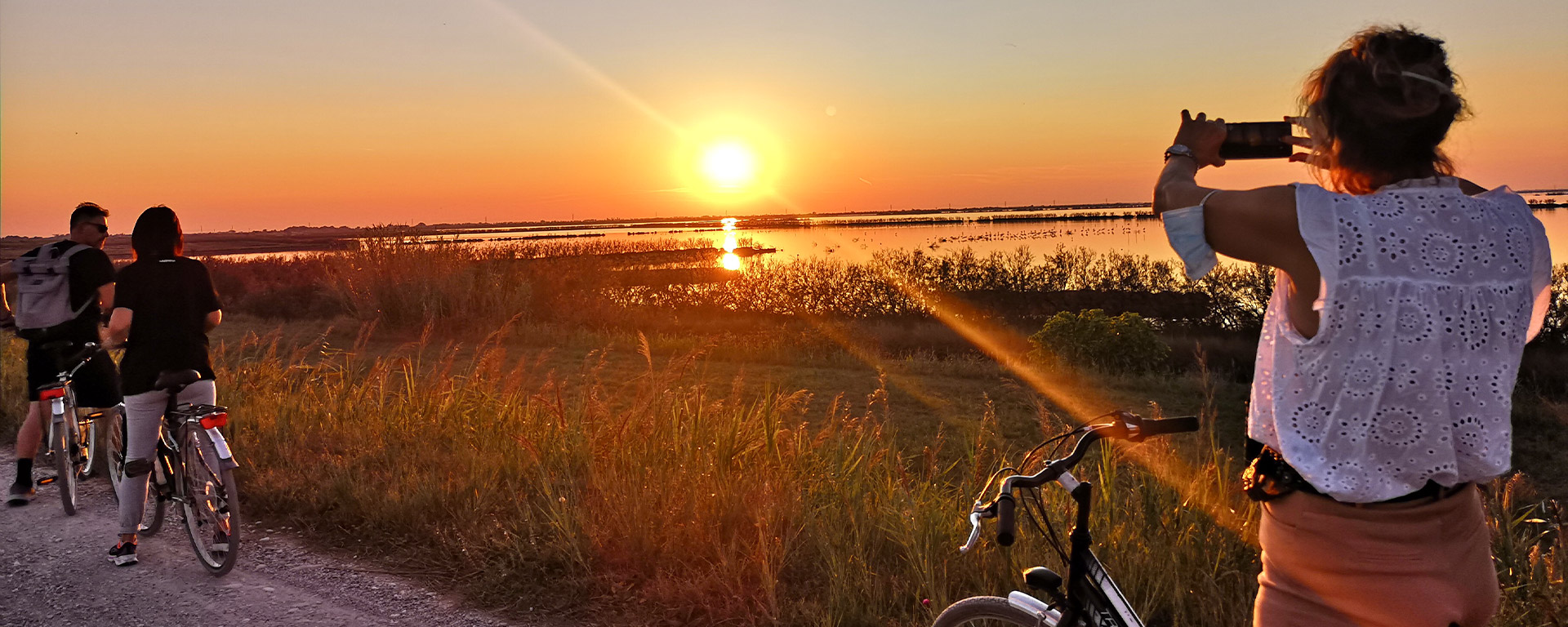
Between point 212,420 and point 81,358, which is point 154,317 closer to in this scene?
point 212,420

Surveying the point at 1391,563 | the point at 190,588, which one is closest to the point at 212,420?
the point at 190,588

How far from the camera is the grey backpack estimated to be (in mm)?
6004

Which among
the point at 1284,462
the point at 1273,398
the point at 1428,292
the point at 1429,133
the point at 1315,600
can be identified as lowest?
the point at 1315,600

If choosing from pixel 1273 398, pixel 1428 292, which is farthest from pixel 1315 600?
pixel 1428 292

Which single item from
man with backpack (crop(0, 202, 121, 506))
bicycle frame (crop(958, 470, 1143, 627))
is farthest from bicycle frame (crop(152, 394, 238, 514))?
bicycle frame (crop(958, 470, 1143, 627))

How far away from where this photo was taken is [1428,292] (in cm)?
147

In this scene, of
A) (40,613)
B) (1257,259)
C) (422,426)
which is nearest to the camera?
(1257,259)

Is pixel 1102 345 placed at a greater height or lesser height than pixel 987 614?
lesser

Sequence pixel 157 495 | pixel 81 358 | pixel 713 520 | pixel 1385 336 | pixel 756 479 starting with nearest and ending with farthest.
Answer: pixel 1385 336 < pixel 713 520 < pixel 756 479 < pixel 157 495 < pixel 81 358

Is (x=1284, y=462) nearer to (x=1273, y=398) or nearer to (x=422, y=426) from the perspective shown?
(x=1273, y=398)

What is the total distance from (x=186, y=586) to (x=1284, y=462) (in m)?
5.08

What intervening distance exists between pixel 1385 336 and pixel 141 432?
5.61 metres

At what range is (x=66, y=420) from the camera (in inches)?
242

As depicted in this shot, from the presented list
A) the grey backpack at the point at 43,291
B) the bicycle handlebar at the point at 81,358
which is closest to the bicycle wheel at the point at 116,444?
the bicycle handlebar at the point at 81,358
